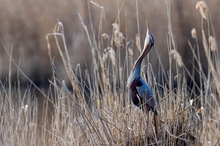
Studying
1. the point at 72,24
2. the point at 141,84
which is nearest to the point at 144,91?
the point at 141,84

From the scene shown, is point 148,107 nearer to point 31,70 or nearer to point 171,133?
point 171,133

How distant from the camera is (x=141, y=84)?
210 cm

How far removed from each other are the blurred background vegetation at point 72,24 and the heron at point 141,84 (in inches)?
153

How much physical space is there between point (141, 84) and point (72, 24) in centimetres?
466

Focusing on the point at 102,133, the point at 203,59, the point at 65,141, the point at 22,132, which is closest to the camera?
the point at 102,133

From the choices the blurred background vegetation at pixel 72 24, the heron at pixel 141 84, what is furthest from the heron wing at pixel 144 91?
the blurred background vegetation at pixel 72 24

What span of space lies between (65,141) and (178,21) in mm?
3994

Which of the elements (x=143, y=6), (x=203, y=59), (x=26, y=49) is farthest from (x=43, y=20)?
(x=203, y=59)

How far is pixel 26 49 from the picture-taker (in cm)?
681

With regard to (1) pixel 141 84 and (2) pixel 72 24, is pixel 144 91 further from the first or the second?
(2) pixel 72 24

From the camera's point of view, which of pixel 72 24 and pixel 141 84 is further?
pixel 72 24

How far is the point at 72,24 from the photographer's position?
22.0 feet

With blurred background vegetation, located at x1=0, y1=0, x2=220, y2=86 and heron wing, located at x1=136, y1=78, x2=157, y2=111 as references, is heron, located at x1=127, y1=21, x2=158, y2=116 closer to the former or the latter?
heron wing, located at x1=136, y1=78, x2=157, y2=111

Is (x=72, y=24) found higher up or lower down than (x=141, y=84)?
lower down
